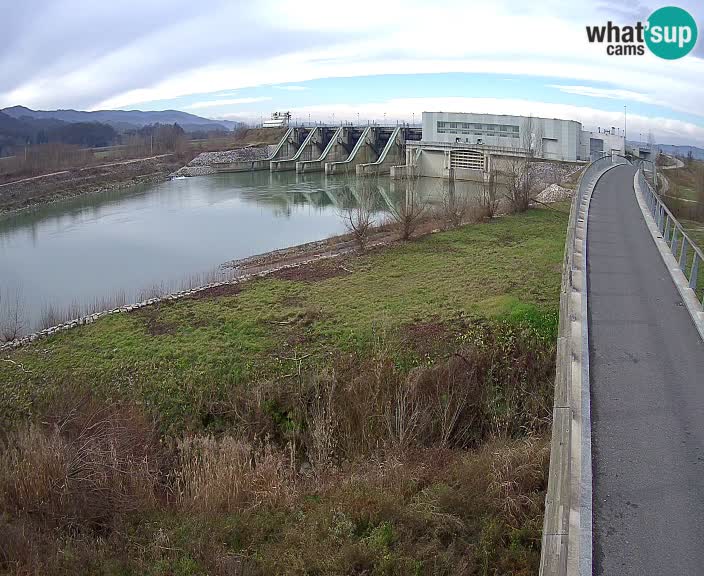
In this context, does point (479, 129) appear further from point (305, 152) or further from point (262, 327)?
point (262, 327)

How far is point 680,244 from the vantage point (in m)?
15.9

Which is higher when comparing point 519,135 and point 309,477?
point 519,135

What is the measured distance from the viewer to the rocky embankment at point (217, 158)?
212 feet

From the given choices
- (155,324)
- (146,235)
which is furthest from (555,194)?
(155,324)

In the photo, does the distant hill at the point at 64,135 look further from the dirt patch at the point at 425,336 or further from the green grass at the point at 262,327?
the dirt patch at the point at 425,336

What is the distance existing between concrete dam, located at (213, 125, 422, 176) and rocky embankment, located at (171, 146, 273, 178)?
1043mm

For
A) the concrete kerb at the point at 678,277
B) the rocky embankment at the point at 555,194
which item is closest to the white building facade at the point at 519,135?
the rocky embankment at the point at 555,194

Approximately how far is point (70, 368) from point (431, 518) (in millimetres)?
8185

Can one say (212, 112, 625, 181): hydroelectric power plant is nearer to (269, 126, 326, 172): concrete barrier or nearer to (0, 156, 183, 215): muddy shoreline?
(269, 126, 326, 172): concrete barrier

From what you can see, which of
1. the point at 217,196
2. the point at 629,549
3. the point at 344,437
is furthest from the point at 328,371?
the point at 217,196

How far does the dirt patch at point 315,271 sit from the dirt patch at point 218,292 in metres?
1.60

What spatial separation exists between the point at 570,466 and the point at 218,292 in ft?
42.5

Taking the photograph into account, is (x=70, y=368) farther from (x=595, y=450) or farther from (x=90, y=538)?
(x=595, y=450)

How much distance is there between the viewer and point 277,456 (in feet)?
28.6
